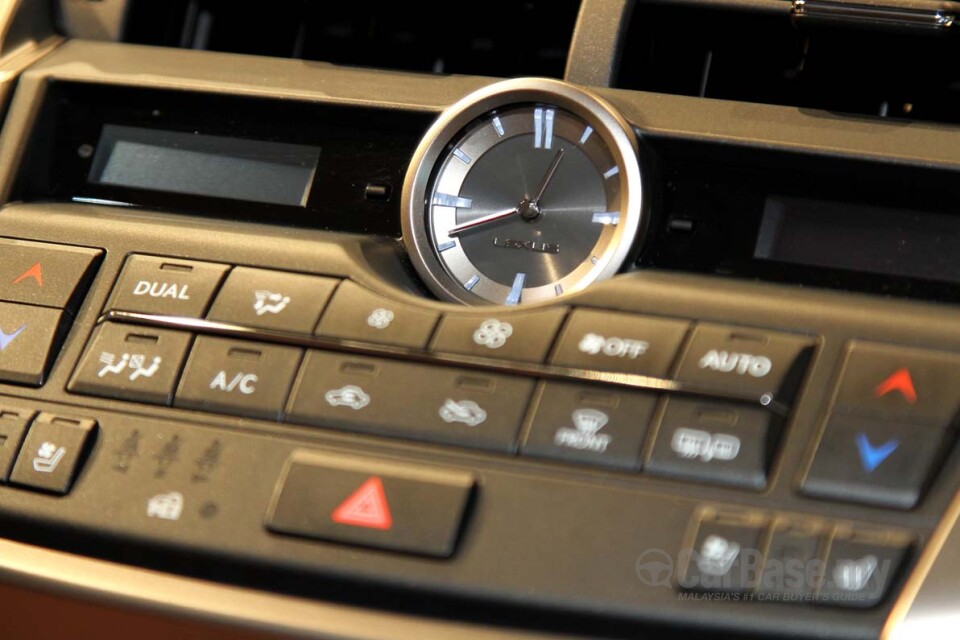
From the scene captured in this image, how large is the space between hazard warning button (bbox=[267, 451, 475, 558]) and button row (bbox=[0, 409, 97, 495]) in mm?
170

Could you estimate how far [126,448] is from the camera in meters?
0.79

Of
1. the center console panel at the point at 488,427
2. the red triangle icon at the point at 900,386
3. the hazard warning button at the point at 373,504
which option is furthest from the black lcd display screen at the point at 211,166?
the red triangle icon at the point at 900,386

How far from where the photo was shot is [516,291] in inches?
33.2

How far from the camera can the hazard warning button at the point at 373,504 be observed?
0.71 meters

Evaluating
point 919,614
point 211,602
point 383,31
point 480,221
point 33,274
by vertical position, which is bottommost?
point 211,602

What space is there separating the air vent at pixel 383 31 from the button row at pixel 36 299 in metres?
0.28

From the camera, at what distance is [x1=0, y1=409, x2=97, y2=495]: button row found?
2.60 ft

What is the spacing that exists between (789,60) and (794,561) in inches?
19.4

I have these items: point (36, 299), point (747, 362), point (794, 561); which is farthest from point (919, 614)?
point (36, 299)

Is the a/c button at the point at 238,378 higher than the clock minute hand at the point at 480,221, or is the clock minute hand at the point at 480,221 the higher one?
the clock minute hand at the point at 480,221

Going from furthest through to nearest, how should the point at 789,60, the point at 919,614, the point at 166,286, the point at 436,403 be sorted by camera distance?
the point at 789,60 < the point at 166,286 < the point at 436,403 < the point at 919,614

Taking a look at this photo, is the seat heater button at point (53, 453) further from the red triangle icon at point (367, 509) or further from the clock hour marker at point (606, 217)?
the clock hour marker at point (606, 217)

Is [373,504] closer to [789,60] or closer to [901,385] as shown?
[901,385]

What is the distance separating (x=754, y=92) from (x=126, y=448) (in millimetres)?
633
